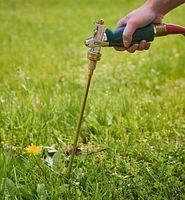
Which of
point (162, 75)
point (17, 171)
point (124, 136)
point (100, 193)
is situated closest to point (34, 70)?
point (162, 75)

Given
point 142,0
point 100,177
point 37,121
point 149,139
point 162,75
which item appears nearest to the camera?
point 100,177

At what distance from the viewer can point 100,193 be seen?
161cm

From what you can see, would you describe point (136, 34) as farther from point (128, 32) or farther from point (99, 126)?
point (99, 126)

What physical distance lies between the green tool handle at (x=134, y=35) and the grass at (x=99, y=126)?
556mm

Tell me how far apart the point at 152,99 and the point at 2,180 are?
4.62ft

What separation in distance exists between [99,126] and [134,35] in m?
0.79

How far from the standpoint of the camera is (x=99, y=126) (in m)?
2.26

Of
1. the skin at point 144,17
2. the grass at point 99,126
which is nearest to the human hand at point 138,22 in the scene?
the skin at point 144,17

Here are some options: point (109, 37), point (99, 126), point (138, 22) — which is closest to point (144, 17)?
point (138, 22)

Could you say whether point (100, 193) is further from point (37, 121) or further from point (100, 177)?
point (37, 121)

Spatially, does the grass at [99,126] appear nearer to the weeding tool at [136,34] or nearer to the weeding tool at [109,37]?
the weeding tool at [109,37]

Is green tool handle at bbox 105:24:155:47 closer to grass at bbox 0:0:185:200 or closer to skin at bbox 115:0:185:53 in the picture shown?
skin at bbox 115:0:185:53

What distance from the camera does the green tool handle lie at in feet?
5.19

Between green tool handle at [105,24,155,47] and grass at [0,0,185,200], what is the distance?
21.9 inches
